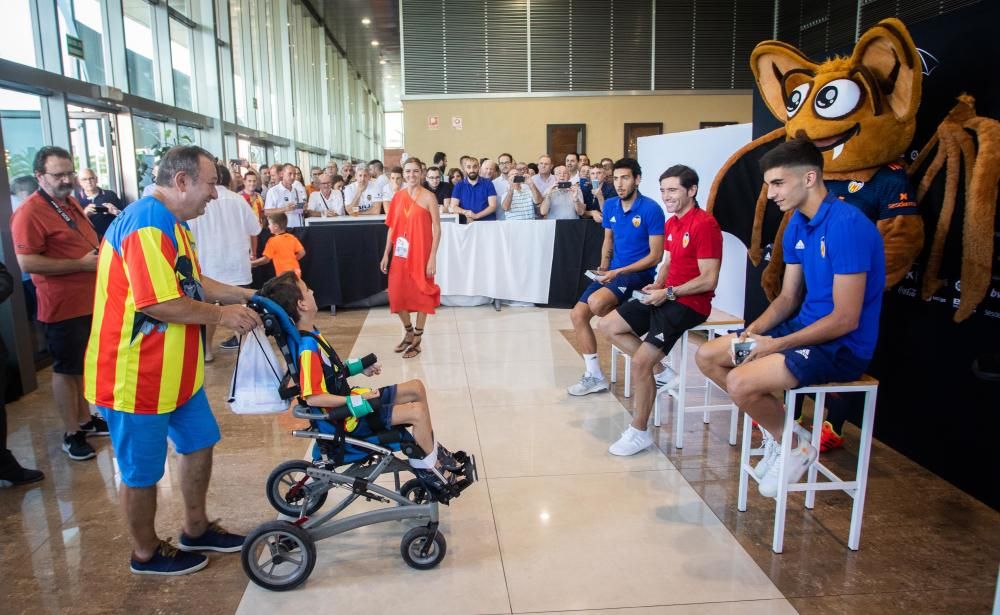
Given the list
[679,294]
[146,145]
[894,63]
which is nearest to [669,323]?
[679,294]

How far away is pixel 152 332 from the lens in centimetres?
223

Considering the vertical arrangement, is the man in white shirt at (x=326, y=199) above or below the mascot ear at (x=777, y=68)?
below

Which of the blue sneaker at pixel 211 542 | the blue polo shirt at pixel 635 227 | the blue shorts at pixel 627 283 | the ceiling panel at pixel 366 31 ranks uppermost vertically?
the ceiling panel at pixel 366 31

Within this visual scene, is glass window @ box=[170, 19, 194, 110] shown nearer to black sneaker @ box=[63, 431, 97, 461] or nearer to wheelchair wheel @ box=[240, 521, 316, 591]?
black sneaker @ box=[63, 431, 97, 461]

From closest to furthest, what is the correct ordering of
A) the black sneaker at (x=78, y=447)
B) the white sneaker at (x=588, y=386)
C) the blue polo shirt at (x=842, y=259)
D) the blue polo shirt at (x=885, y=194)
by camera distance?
the blue polo shirt at (x=842, y=259)
the blue polo shirt at (x=885, y=194)
the black sneaker at (x=78, y=447)
the white sneaker at (x=588, y=386)

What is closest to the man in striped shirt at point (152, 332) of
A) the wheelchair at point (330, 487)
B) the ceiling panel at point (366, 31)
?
the wheelchair at point (330, 487)

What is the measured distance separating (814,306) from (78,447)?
12.4 feet

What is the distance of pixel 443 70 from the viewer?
12.4m

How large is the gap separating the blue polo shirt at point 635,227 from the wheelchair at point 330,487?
2.20 metres

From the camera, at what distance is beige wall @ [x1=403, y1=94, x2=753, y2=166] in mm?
12477

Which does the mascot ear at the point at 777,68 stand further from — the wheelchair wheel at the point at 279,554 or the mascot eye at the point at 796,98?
the wheelchair wheel at the point at 279,554

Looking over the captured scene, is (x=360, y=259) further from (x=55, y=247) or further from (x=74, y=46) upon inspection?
(x=55, y=247)

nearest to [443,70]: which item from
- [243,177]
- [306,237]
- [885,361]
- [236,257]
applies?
[243,177]

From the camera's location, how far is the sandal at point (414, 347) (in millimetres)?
5527
